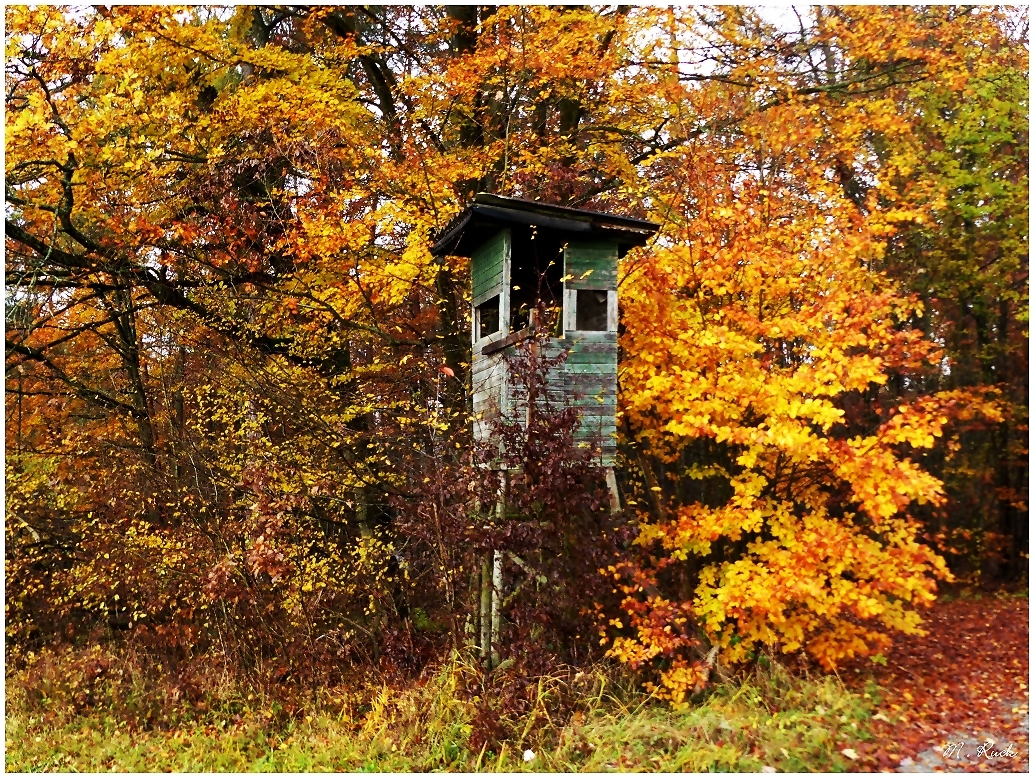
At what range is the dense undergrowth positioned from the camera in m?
6.17

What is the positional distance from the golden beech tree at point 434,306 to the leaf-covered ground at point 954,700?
0.64 meters

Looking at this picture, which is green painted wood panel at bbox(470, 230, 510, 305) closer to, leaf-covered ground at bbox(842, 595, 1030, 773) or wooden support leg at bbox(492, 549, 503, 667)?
wooden support leg at bbox(492, 549, 503, 667)

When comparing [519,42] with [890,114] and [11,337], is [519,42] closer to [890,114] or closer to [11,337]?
[890,114]

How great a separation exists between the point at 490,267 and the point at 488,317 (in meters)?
1.18

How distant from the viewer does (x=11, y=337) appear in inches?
417

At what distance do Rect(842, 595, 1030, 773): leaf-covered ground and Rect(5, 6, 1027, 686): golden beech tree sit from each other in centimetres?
64

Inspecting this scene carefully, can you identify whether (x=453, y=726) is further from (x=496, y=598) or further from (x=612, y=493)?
(x=612, y=493)

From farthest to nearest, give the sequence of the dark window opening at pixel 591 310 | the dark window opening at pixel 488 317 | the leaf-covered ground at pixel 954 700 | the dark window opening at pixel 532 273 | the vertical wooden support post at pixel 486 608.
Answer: the dark window opening at pixel 488 317
the dark window opening at pixel 532 273
the dark window opening at pixel 591 310
the vertical wooden support post at pixel 486 608
the leaf-covered ground at pixel 954 700

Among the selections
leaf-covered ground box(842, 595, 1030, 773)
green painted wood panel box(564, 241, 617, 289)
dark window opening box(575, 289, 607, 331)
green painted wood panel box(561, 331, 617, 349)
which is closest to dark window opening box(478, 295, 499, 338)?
dark window opening box(575, 289, 607, 331)

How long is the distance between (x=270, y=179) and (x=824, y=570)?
8.78m

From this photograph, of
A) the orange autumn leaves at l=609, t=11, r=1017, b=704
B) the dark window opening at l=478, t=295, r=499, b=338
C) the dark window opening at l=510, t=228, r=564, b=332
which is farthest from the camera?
the dark window opening at l=478, t=295, r=499, b=338

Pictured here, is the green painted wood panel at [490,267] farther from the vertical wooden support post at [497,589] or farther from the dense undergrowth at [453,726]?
the dense undergrowth at [453,726]

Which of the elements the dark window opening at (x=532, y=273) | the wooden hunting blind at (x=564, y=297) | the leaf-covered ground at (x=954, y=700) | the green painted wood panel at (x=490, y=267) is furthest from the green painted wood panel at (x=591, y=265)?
the leaf-covered ground at (x=954, y=700)

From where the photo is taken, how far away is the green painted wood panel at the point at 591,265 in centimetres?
805
